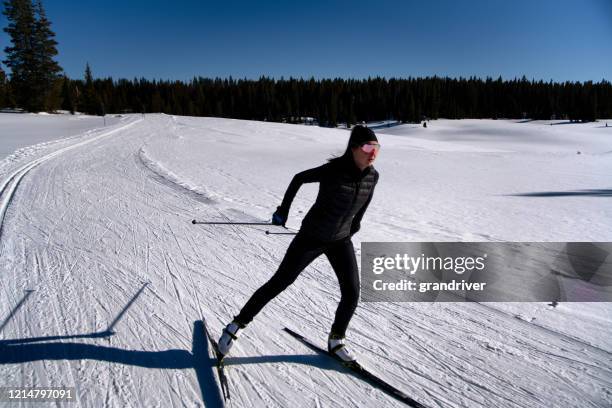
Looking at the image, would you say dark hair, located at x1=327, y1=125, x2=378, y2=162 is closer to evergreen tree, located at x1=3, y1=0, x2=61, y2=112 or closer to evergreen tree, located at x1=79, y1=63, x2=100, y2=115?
evergreen tree, located at x1=3, y1=0, x2=61, y2=112

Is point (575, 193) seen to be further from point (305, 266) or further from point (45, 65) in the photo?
point (45, 65)

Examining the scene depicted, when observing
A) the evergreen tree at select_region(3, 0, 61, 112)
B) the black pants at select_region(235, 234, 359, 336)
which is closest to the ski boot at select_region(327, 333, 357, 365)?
the black pants at select_region(235, 234, 359, 336)

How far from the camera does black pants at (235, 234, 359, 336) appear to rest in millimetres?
2875

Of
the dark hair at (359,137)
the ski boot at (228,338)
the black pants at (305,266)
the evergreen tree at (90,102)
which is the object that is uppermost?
the evergreen tree at (90,102)

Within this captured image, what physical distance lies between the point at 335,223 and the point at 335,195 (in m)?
0.23

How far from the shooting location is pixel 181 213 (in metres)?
7.63

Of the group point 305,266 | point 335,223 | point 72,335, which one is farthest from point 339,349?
point 72,335

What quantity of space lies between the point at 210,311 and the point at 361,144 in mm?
2456

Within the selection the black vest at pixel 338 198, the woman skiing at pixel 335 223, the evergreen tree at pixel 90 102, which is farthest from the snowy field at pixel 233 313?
the evergreen tree at pixel 90 102

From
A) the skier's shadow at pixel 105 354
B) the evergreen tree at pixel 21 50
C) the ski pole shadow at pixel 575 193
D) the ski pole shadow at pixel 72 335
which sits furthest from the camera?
the evergreen tree at pixel 21 50

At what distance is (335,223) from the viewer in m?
2.82

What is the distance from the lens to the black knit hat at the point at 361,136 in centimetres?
262

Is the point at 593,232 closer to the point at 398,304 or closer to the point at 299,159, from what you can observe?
the point at 398,304

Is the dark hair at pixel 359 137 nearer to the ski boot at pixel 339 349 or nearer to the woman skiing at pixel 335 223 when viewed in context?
the woman skiing at pixel 335 223
